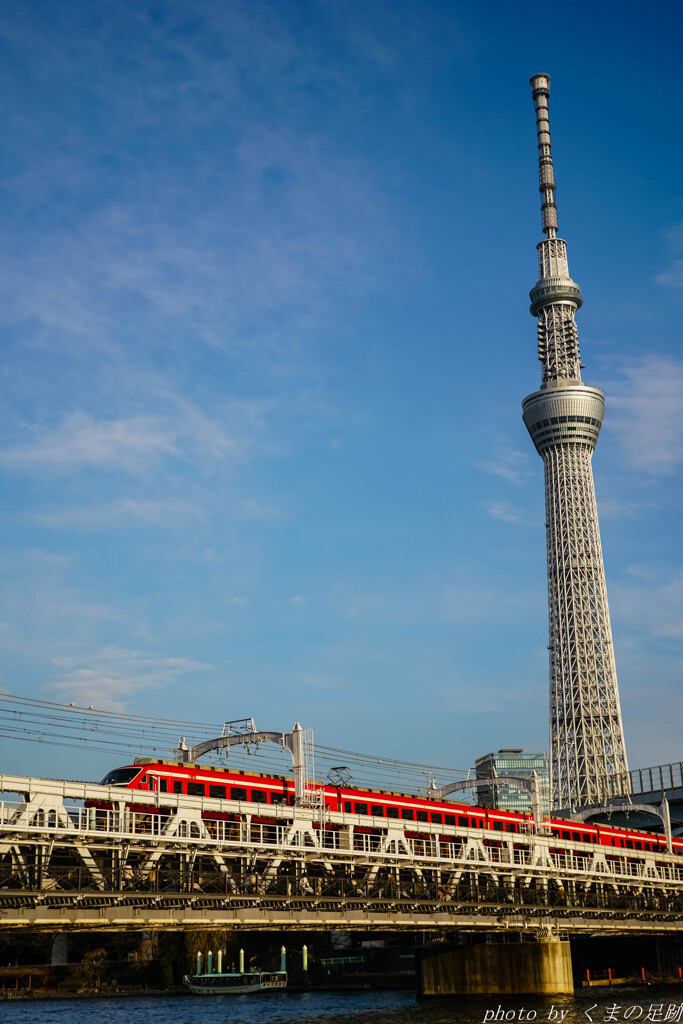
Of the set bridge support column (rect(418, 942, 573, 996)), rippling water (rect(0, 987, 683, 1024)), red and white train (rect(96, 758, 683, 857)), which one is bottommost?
rippling water (rect(0, 987, 683, 1024))

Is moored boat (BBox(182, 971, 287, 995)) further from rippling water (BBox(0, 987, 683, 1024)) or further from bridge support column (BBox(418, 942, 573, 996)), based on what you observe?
bridge support column (BBox(418, 942, 573, 996))

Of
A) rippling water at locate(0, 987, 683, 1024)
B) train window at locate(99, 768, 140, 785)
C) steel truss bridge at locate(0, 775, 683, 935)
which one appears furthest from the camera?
rippling water at locate(0, 987, 683, 1024)

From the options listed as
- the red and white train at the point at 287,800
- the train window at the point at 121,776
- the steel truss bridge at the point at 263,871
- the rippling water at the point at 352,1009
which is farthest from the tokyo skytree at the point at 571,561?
the train window at the point at 121,776

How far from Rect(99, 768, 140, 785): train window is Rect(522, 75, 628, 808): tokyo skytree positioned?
4729 inches

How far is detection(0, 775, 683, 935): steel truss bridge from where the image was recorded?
146 ft

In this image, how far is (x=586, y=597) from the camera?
175000 mm

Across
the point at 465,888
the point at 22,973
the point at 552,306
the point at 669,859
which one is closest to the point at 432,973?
the point at 465,888

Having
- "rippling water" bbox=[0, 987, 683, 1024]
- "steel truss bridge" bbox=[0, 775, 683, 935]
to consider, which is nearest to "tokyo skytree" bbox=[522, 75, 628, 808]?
"rippling water" bbox=[0, 987, 683, 1024]

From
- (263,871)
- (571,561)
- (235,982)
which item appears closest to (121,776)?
(263,871)

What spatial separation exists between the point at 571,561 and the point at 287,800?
126m

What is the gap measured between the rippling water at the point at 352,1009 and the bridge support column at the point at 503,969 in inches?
38.5

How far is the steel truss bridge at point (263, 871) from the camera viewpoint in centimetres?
4459

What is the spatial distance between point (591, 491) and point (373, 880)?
441 feet

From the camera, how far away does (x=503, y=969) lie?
71.9 meters
